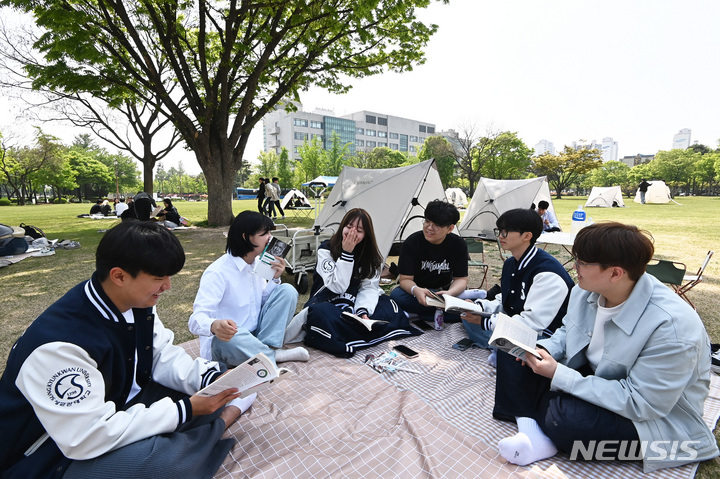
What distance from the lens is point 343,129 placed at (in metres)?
62.2

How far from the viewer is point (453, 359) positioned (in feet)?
9.65

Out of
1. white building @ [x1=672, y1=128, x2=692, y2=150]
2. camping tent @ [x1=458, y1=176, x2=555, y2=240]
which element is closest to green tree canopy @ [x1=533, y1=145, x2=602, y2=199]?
camping tent @ [x1=458, y1=176, x2=555, y2=240]

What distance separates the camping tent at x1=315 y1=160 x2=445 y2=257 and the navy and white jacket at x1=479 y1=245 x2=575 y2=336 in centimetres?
243

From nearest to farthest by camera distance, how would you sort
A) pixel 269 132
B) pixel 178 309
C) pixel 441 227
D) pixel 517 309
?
pixel 517 309 < pixel 441 227 < pixel 178 309 < pixel 269 132

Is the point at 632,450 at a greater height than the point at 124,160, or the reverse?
the point at 124,160

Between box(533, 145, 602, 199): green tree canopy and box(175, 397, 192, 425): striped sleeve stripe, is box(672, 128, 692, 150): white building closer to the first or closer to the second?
box(533, 145, 602, 199): green tree canopy

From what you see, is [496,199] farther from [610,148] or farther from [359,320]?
[610,148]

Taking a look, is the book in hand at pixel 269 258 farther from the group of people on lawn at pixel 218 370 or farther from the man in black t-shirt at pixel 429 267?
the man in black t-shirt at pixel 429 267

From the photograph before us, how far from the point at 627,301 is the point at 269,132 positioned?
232 feet

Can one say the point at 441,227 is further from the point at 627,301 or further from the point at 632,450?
the point at 632,450

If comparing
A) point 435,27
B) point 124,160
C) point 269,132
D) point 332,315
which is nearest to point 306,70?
point 435,27

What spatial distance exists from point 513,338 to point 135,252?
1.77 meters

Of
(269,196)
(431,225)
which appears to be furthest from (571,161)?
(431,225)

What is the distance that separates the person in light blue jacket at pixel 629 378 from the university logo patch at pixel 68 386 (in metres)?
1.84
